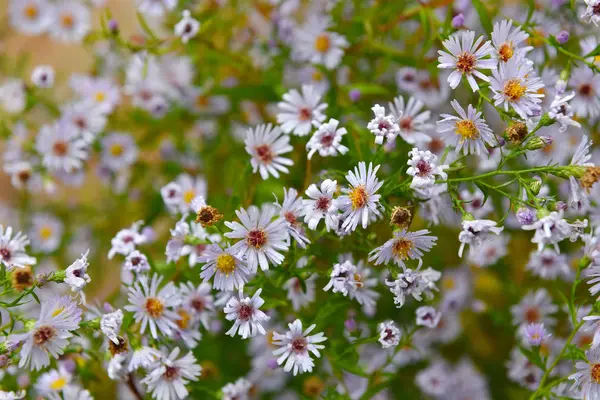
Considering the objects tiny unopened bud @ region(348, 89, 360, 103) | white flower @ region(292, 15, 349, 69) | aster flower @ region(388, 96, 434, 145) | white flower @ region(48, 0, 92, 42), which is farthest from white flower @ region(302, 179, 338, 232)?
white flower @ region(48, 0, 92, 42)

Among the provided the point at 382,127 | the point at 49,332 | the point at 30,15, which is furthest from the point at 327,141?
the point at 30,15

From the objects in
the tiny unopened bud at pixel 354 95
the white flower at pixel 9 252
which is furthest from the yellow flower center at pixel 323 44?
the white flower at pixel 9 252

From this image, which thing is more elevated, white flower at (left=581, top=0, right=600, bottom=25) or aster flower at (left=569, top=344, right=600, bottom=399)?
white flower at (left=581, top=0, right=600, bottom=25)

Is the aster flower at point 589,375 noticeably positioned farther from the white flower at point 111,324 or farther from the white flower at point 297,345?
the white flower at point 111,324

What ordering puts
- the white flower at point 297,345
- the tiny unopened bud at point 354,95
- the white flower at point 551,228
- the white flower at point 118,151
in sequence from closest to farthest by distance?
the white flower at point 551,228, the white flower at point 297,345, the tiny unopened bud at point 354,95, the white flower at point 118,151

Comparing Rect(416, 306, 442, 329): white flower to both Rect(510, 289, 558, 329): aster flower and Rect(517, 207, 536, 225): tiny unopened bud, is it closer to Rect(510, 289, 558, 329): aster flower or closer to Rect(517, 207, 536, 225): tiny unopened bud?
Rect(517, 207, 536, 225): tiny unopened bud

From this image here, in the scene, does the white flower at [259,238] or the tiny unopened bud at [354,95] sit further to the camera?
the tiny unopened bud at [354,95]

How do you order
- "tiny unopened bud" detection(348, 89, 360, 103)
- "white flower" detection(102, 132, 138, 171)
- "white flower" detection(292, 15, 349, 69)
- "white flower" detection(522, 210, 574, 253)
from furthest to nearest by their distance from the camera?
"white flower" detection(102, 132, 138, 171)
"white flower" detection(292, 15, 349, 69)
"tiny unopened bud" detection(348, 89, 360, 103)
"white flower" detection(522, 210, 574, 253)

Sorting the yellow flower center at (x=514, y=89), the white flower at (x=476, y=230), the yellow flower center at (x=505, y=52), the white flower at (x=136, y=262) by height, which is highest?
the yellow flower center at (x=505, y=52)
